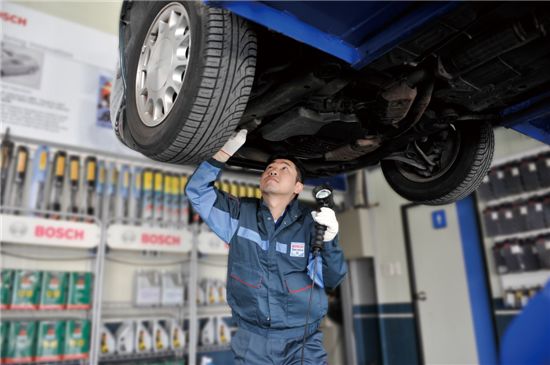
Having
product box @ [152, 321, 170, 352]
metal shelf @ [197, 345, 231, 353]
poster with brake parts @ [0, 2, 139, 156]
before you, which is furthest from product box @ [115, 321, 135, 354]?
poster with brake parts @ [0, 2, 139, 156]

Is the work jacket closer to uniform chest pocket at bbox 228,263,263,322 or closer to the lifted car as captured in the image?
uniform chest pocket at bbox 228,263,263,322

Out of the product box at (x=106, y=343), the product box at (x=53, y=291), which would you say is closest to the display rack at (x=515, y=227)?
the product box at (x=106, y=343)

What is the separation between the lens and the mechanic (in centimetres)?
149

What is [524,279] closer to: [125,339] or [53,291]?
[125,339]

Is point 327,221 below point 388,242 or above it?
below

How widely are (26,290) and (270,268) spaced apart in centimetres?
235

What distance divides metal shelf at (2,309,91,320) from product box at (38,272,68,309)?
11 centimetres

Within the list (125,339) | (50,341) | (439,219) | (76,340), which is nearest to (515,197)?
(439,219)

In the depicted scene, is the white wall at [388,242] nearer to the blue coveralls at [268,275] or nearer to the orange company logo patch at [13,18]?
the blue coveralls at [268,275]

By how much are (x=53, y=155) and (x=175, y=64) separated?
110 inches

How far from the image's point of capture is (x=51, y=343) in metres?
3.00

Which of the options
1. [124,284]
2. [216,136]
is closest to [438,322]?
[124,284]

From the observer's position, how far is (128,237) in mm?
3430

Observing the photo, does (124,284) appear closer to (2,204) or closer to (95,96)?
(2,204)
